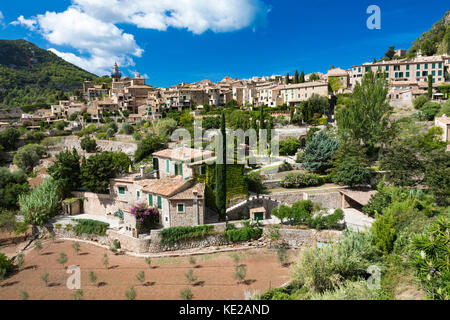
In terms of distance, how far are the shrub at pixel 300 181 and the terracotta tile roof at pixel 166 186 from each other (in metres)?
9.34

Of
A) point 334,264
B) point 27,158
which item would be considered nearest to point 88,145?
point 27,158

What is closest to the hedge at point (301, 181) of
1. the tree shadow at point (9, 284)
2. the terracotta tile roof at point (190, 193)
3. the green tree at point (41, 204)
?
the terracotta tile roof at point (190, 193)

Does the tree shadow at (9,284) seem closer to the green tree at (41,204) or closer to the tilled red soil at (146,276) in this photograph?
the tilled red soil at (146,276)

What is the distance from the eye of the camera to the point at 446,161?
20938 mm

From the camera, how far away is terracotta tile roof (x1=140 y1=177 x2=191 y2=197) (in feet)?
65.4

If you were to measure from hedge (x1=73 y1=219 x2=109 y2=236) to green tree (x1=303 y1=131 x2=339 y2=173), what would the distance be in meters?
19.5

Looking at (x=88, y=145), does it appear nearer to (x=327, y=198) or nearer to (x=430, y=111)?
(x=327, y=198)

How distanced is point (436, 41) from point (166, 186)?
88.7 metres

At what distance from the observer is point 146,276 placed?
1661 cm
